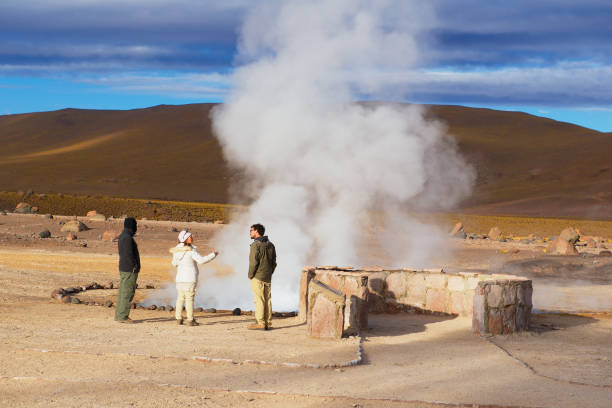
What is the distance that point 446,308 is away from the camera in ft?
46.4

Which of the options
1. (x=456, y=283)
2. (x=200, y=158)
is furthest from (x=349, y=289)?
(x=200, y=158)

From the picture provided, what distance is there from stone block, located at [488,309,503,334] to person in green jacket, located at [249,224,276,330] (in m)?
3.32

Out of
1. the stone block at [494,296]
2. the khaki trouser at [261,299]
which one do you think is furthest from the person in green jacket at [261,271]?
the stone block at [494,296]

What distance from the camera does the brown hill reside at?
73.7 metres

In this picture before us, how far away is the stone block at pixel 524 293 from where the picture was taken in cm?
1228

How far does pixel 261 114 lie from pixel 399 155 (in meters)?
3.96

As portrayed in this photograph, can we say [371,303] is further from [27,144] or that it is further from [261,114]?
[27,144]

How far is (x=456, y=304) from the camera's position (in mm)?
14000

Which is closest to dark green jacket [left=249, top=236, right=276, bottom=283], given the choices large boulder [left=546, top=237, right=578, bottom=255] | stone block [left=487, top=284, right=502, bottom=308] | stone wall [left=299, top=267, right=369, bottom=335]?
stone wall [left=299, top=267, right=369, bottom=335]

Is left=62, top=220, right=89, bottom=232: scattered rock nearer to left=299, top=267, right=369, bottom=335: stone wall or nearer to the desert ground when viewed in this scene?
the desert ground

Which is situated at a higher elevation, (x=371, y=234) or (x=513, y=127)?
(x=513, y=127)

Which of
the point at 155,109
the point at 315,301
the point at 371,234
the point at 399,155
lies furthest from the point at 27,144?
the point at 315,301

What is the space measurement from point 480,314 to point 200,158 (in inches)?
3377

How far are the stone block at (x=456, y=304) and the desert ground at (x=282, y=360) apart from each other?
17 centimetres
